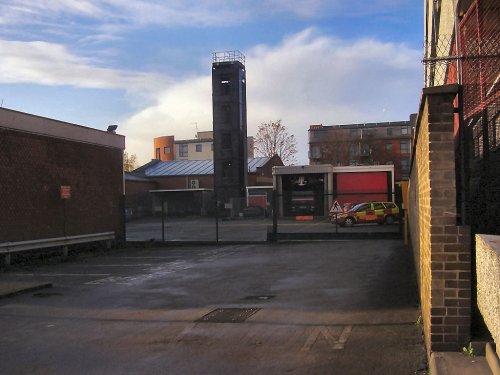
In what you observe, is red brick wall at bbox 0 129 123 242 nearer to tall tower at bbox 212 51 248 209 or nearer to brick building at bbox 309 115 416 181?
tall tower at bbox 212 51 248 209

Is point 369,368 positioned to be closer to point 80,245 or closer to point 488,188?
point 488,188

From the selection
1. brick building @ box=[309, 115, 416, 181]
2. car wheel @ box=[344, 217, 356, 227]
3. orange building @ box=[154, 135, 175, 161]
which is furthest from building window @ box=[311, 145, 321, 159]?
car wheel @ box=[344, 217, 356, 227]

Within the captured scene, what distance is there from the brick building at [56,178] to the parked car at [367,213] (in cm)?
1329

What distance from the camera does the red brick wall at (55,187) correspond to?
17078mm

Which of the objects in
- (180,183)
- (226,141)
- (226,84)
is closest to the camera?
(226,84)

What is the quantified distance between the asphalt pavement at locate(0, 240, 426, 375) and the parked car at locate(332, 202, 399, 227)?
51.3 ft

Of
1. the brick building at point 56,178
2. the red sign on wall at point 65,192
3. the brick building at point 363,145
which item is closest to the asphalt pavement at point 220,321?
the brick building at point 56,178

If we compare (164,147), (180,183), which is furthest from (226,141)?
(164,147)

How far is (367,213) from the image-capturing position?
102 feet

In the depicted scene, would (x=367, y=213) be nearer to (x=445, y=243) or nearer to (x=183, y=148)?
(x=445, y=243)

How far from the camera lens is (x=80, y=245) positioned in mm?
20953

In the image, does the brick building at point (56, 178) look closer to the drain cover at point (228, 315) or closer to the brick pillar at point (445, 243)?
the drain cover at point (228, 315)

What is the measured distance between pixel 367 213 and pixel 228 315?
23.9 m

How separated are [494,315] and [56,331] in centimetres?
632
